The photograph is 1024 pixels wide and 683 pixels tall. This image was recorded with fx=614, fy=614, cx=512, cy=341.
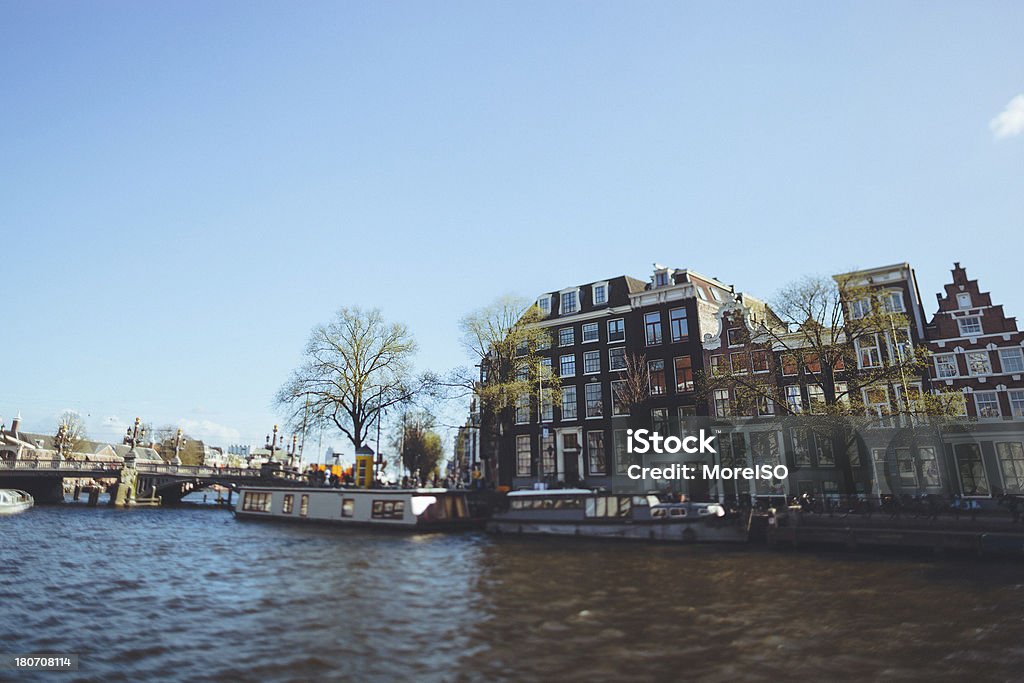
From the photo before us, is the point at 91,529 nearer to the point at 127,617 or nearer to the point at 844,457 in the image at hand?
the point at 127,617

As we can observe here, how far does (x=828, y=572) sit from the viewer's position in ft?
73.5

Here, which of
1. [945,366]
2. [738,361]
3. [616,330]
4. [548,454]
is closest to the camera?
[945,366]

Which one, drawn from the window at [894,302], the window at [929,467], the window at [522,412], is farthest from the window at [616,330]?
the window at [929,467]

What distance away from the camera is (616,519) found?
109ft

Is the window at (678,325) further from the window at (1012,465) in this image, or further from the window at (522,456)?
the window at (1012,465)

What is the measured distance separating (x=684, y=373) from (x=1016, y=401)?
20.9 meters

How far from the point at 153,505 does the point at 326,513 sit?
4215cm

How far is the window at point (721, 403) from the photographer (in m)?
46.7

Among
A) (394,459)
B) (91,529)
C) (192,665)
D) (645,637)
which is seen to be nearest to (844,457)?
(645,637)

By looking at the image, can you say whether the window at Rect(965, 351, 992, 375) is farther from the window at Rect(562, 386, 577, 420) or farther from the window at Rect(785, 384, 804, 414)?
the window at Rect(562, 386, 577, 420)

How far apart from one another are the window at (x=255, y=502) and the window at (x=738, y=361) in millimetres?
36899

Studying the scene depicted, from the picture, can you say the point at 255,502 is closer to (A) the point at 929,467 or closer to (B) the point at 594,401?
(B) the point at 594,401

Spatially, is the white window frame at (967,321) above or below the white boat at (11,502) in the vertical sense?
above

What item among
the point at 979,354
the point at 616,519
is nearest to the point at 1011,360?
the point at 979,354
